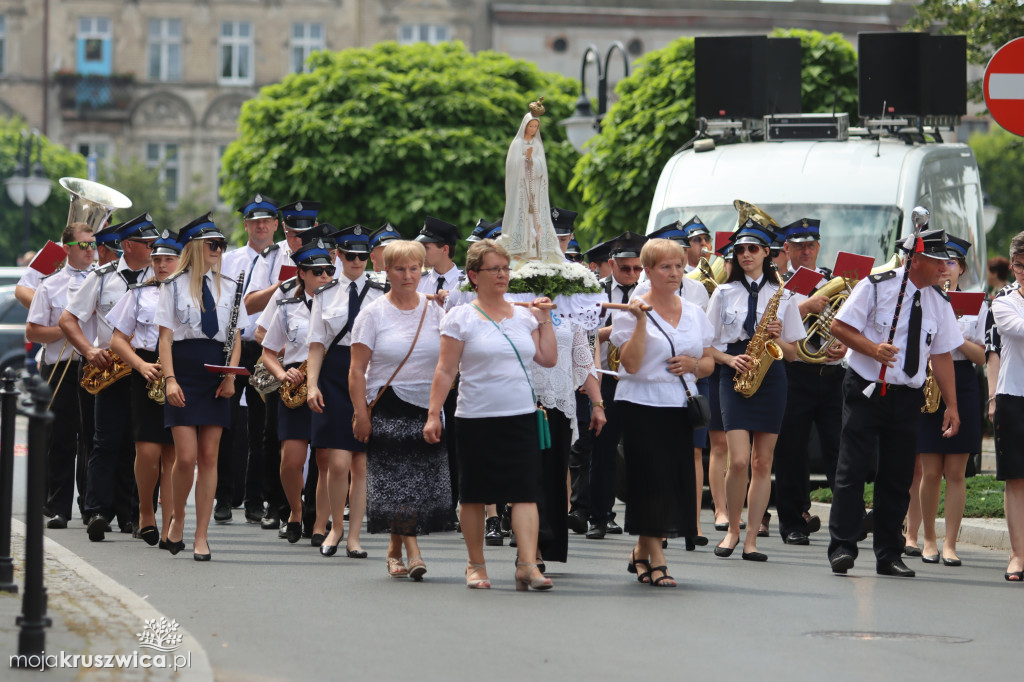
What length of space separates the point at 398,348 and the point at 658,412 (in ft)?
4.81

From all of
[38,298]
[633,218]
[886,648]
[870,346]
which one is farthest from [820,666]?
[633,218]

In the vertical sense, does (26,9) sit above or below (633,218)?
above

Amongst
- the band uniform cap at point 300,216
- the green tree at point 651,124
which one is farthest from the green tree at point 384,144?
the band uniform cap at point 300,216

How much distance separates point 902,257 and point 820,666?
12.6 feet

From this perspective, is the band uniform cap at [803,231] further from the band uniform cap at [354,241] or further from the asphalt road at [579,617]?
the band uniform cap at [354,241]

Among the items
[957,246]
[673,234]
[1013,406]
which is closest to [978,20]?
[673,234]

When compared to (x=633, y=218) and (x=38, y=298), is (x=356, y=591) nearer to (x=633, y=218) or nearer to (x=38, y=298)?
(x=38, y=298)

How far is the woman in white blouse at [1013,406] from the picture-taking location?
421 inches

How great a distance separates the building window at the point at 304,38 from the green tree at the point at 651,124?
39.2 metres

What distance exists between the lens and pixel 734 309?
11.8 m

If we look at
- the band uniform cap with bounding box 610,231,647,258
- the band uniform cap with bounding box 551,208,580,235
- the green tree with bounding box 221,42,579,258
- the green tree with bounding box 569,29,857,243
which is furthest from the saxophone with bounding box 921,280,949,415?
the green tree with bounding box 221,42,579,258

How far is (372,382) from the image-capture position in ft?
33.0

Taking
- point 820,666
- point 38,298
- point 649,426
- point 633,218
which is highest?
point 633,218

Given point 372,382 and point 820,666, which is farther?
point 372,382
